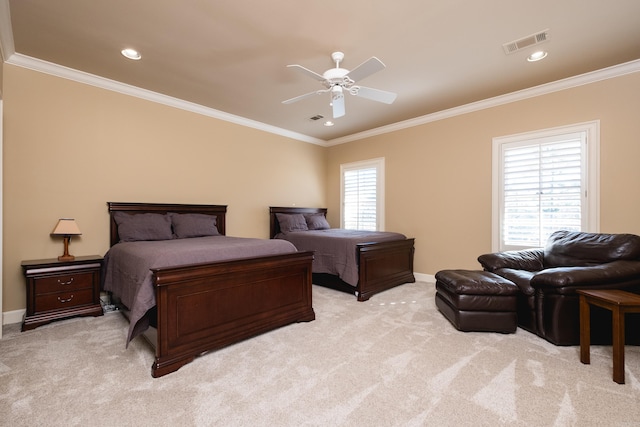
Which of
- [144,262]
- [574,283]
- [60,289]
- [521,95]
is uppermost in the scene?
[521,95]

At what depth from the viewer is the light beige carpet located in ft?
5.34

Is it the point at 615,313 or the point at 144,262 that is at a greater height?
the point at 144,262

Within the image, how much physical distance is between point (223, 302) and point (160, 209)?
2325 mm

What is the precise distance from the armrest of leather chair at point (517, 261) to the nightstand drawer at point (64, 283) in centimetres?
459

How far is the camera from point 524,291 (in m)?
2.78

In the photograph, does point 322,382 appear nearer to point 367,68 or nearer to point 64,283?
point 367,68

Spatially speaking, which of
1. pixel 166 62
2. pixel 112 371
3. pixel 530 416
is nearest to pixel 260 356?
pixel 112 371

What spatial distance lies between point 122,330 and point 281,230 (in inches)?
114

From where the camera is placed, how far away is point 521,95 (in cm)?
395

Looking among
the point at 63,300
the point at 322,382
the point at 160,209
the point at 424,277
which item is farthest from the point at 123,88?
the point at 424,277

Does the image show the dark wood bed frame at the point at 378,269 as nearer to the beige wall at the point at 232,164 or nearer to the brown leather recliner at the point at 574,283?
the beige wall at the point at 232,164

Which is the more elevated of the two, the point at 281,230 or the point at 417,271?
the point at 281,230

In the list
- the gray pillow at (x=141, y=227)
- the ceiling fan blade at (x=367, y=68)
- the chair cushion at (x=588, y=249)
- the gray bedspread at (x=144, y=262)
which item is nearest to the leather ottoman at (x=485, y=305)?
the chair cushion at (x=588, y=249)

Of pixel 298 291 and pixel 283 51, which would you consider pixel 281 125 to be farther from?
pixel 298 291
